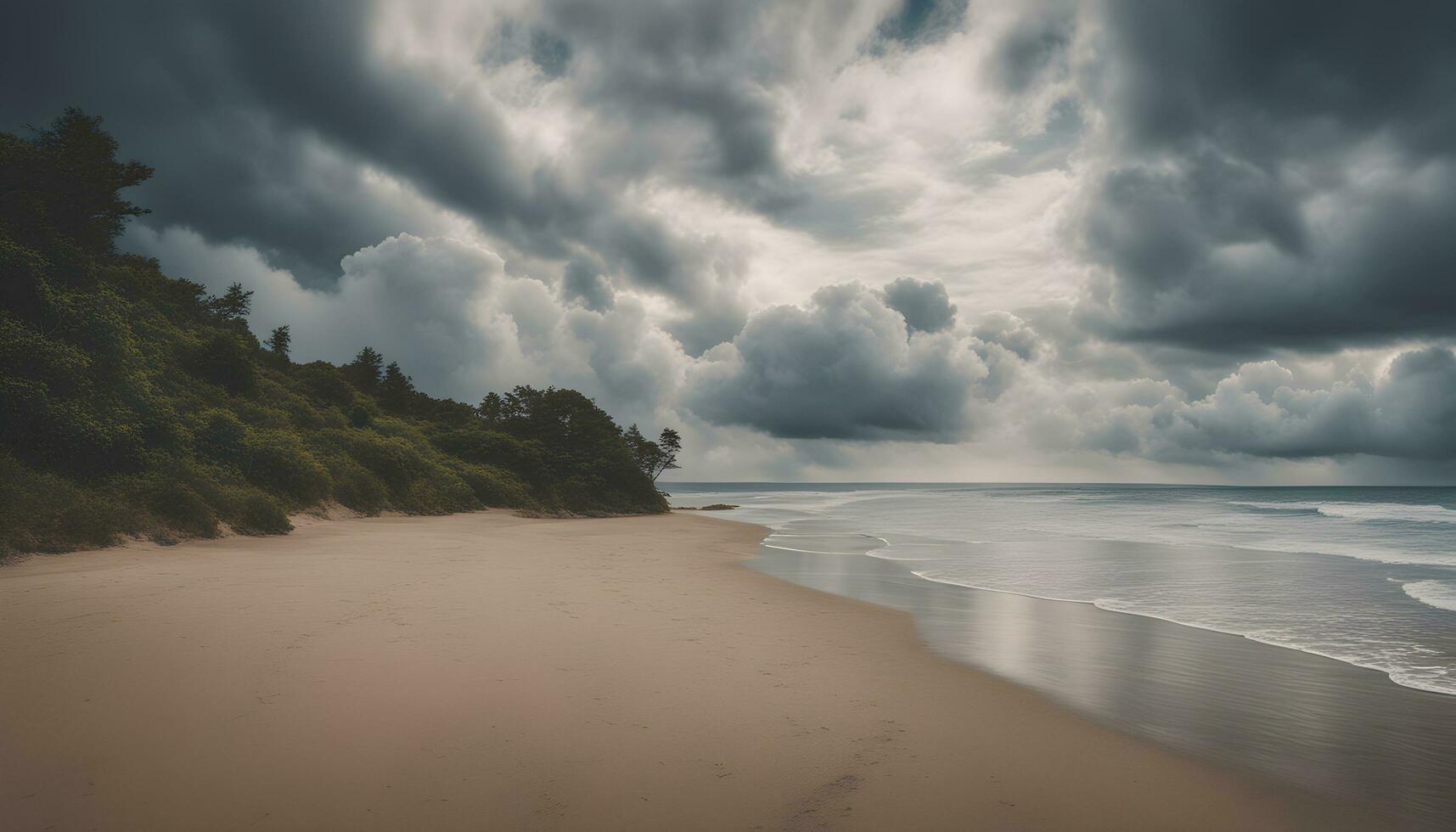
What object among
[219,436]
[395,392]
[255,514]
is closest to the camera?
[255,514]

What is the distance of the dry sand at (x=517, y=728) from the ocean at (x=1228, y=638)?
94 cm

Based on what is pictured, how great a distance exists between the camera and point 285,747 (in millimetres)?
4754

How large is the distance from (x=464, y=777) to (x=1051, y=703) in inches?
237

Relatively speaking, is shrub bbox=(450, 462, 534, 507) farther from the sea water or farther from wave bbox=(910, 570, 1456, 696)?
wave bbox=(910, 570, 1456, 696)

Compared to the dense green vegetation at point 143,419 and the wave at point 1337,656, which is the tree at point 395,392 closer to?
the dense green vegetation at point 143,419

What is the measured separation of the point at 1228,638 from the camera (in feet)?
33.8

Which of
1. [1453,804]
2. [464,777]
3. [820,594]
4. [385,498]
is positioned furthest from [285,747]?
[385,498]

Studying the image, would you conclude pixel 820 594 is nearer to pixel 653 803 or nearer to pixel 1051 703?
pixel 1051 703

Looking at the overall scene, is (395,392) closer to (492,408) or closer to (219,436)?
(492,408)

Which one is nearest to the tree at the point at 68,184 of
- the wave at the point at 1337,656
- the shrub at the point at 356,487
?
the shrub at the point at 356,487

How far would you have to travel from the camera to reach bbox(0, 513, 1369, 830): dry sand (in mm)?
4137

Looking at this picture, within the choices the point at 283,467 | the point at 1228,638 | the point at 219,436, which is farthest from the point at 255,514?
the point at 1228,638

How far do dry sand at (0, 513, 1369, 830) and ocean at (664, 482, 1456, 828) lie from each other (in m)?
0.94

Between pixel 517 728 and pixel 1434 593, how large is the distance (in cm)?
2068
